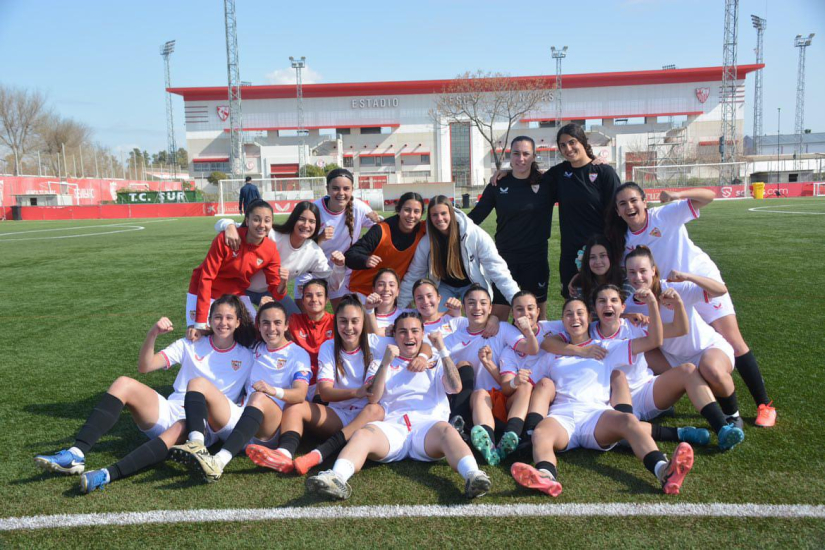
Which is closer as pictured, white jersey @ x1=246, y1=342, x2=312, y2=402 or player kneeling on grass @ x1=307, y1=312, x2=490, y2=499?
player kneeling on grass @ x1=307, y1=312, x2=490, y2=499

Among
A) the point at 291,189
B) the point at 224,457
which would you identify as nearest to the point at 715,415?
the point at 224,457

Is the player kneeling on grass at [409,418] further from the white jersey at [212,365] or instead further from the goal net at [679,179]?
the goal net at [679,179]

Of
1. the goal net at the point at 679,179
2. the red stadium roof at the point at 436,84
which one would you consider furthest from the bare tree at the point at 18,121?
the goal net at the point at 679,179

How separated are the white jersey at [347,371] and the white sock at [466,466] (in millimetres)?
914

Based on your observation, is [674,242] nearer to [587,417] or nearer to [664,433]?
[664,433]

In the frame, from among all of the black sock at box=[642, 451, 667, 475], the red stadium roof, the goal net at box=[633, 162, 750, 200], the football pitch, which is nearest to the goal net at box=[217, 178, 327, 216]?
the goal net at box=[633, 162, 750, 200]

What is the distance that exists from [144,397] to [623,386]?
2.89 meters

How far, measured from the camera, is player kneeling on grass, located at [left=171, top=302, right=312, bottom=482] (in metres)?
3.20

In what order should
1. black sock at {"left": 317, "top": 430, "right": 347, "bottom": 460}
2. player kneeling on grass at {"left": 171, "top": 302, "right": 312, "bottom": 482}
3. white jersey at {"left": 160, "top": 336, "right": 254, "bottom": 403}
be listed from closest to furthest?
player kneeling on grass at {"left": 171, "top": 302, "right": 312, "bottom": 482} → black sock at {"left": 317, "top": 430, "right": 347, "bottom": 460} → white jersey at {"left": 160, "top": 336, "right": 254, "bottom": 403}

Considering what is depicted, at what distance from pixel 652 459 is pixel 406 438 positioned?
1.34 meters

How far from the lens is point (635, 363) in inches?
147

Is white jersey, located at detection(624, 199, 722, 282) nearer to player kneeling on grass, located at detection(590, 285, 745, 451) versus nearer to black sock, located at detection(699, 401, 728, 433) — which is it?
player kneeling on grass, located at detection(590, 285, 745, 451)

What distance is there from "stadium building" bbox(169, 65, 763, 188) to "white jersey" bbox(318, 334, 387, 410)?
53471 millimetres

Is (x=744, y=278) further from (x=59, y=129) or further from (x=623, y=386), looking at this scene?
(x=59, y=129)
